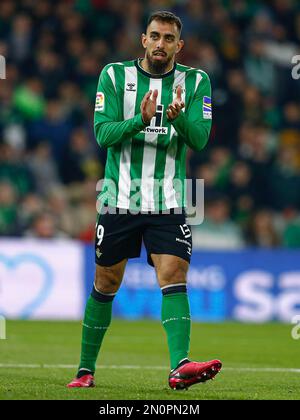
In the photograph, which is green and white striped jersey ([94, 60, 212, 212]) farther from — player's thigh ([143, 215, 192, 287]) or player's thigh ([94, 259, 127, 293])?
player's thigh ([94, 259, 127, 293])

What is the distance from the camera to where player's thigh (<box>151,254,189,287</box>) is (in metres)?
6.95

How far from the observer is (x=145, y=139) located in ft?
23.5

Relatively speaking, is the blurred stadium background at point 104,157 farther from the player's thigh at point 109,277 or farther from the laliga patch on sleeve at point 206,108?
the laliga patch on sleeve at point 206,108

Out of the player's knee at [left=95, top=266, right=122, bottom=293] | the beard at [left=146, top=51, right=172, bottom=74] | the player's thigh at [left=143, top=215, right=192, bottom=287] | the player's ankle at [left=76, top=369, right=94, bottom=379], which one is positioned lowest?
the player's ankle at [left=76, top=369, right=94, bottom=379]

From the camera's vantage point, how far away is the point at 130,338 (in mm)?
12047

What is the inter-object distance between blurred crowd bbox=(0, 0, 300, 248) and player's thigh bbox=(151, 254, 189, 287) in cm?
808

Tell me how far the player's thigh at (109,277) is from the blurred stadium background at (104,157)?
283 inches

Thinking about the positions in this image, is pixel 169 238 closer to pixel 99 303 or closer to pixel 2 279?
pixel 99 303

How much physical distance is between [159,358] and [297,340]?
2.64m

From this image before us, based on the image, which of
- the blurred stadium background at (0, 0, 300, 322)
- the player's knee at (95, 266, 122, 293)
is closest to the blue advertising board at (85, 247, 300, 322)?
the blurred stadium background at (0, 0, 300, 322)

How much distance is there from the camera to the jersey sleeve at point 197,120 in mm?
6930

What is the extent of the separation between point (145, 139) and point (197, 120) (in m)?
0.36

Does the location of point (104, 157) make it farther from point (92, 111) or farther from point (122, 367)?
point (122, 367)

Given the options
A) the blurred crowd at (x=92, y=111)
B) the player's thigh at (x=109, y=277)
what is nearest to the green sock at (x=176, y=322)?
the player's thigh at (x=109, y=277)
